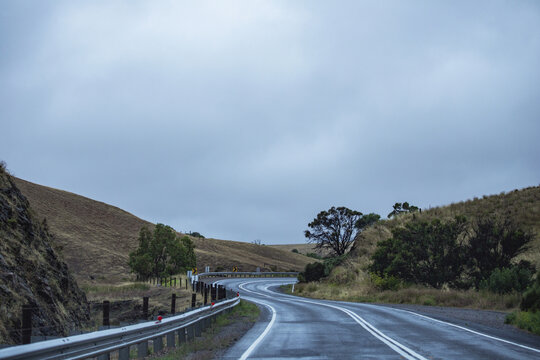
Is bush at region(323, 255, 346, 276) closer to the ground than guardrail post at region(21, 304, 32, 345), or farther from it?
farther from it

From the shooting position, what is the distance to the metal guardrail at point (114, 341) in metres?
6.58

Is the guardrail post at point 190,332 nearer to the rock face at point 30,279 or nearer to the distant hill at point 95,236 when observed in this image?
the rock face at point 30,279

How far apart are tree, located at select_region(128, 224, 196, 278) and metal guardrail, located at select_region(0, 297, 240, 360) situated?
39198 millimetres

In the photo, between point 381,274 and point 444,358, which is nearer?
point 444,358

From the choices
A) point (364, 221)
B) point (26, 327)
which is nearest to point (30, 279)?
point (26, 327)

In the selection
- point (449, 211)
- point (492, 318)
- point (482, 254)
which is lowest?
point (492, 318)

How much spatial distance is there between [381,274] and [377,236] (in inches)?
537

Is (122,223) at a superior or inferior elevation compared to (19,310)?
superior

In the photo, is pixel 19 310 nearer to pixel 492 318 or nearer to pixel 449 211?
pixel 492 318

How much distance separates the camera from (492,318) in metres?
20.8

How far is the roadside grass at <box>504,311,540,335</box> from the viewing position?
16247 mm

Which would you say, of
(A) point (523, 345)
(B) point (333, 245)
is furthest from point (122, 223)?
(A) point (523, 345)

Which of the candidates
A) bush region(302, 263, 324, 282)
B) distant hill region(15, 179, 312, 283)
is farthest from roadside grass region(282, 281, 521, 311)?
distant hill region(15, 179, 312, 283)

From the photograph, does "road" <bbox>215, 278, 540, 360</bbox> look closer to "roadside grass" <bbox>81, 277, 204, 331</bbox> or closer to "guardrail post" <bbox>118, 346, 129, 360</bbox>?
"guardrail post" <bbox>118, 346, 129, 360</bbox>
